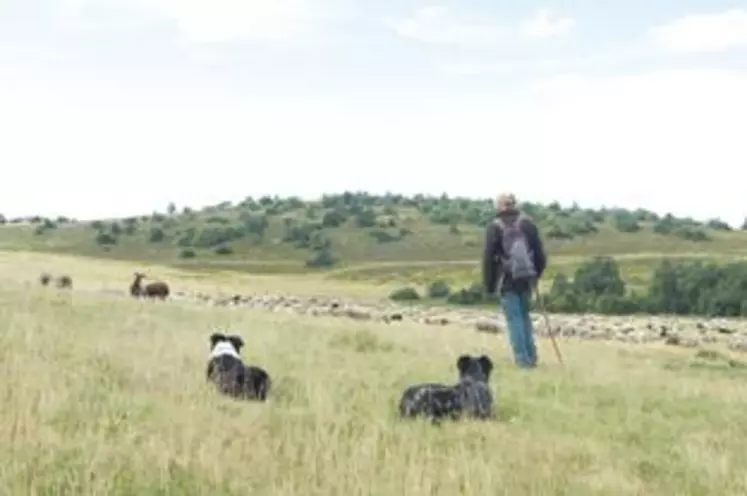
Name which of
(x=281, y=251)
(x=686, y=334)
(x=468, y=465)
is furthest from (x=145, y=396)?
(x=281, y=251)

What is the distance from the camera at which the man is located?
16.4 m

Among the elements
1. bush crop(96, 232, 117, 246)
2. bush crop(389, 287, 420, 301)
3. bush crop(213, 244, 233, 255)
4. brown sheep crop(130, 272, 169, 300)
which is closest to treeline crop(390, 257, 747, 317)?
bush crop(389, 287, 420, 301)

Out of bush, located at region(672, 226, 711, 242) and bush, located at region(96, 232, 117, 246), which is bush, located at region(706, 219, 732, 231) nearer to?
bush, located at region(672, 226, 711, 242)

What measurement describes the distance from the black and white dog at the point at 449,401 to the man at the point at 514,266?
5101 millimetres

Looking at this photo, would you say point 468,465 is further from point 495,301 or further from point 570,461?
point 495,301

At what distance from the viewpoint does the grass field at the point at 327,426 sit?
24.1 ft

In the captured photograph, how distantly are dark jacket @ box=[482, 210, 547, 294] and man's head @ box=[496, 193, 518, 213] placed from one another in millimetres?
60

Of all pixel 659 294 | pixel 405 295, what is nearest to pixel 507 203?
pixel 659 294

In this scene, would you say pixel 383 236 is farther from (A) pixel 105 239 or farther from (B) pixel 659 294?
(B) pixel 659 294

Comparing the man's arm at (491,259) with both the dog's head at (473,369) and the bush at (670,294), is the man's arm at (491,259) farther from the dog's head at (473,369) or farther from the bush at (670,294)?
the bush at (670,294)

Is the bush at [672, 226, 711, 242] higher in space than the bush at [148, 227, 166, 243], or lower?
higher

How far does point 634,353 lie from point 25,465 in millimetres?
16129

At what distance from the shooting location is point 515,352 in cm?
1644

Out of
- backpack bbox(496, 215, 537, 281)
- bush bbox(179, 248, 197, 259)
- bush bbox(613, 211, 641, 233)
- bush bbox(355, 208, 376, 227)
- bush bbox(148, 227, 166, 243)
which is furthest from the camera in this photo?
bush bbox(355, 208, 376, 227)
